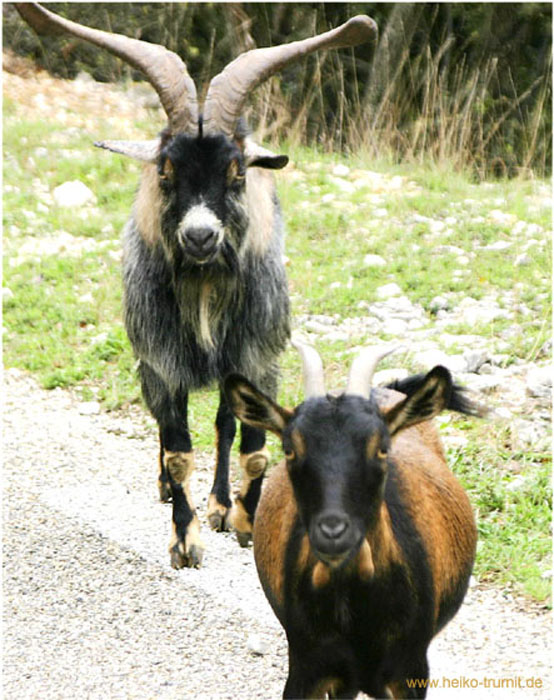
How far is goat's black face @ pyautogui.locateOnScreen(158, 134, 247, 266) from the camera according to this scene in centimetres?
546

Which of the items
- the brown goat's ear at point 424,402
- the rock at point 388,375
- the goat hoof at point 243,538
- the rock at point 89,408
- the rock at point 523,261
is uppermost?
the brown goat's ear at point 424,402

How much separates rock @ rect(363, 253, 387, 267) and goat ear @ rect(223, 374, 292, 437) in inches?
245

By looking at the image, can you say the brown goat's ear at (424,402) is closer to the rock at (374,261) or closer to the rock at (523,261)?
the rock at (523,261)

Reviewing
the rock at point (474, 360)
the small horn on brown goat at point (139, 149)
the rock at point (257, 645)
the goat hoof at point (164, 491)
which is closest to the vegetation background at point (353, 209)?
the rock at point (474, 360)

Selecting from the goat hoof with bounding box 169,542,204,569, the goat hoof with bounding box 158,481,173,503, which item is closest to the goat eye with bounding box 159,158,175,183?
the goat hoof with bounding box 169,542,204,569

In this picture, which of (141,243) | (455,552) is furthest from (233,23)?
(455,552)

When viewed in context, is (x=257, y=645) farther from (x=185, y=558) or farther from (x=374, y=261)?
(x=374, y=261)

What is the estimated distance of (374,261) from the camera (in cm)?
986

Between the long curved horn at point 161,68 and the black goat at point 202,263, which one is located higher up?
the long curved horn at point 161,68

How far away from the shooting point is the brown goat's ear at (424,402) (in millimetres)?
3514

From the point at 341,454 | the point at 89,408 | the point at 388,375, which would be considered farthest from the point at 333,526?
the point at 89,408

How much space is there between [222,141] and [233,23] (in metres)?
11.8

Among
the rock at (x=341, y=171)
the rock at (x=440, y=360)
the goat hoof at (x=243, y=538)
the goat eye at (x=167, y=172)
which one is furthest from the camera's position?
the rock at (x=341, y=171)

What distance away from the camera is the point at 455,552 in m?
4.02
